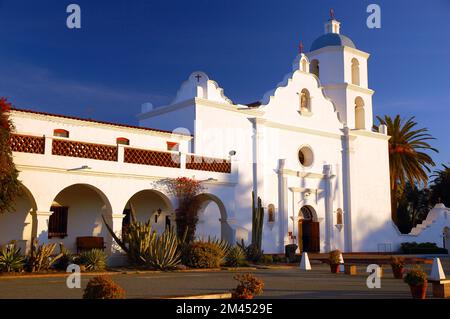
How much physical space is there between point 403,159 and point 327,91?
9.36 m

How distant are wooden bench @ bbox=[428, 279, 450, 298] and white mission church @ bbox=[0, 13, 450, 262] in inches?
476

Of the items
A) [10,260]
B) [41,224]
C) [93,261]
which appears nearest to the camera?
[10,260]

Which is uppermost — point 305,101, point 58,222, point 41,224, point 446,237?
point 305,101

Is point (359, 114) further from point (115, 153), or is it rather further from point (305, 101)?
point (115, 153)

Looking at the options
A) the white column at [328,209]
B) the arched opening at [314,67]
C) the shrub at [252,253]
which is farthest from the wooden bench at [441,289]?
the arched opening at [314,67]

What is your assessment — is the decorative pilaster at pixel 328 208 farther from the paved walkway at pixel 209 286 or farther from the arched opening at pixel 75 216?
the arched opening at pixel 75 216

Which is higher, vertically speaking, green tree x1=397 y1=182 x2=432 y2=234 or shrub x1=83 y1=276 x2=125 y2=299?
green tree x1=397 y1=182 x2=432 y2=234

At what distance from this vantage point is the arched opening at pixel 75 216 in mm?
22703

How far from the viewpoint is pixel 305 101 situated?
31.8m

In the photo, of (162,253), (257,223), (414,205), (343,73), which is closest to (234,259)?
(162,253)

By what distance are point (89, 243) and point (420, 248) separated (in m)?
22.0

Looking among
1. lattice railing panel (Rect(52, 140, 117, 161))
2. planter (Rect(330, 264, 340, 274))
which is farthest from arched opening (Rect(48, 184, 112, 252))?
planter (Rect(330, 264, 340, 274))

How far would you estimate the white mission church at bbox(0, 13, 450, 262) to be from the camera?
69.0 ft

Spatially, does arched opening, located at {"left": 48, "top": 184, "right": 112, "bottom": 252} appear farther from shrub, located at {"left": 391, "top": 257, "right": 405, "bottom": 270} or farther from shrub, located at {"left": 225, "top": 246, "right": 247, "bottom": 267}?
shrub, located at {"left": 391, "top": 257, "right": 405, "bottom": 270}
